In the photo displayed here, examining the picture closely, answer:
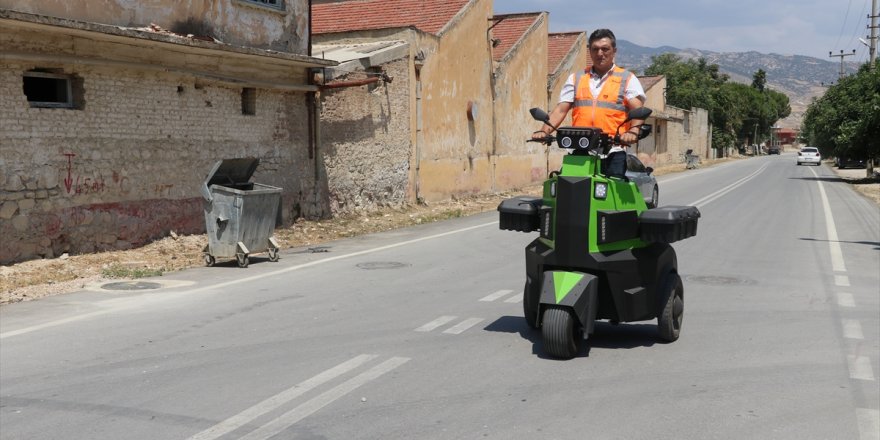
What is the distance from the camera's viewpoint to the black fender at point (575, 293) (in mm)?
6000

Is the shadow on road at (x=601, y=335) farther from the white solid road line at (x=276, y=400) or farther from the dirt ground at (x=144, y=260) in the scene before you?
the dirt ground at (x=144, y=260)

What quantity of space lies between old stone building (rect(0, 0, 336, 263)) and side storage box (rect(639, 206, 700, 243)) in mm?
8156

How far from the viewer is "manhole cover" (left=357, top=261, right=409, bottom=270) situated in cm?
1155

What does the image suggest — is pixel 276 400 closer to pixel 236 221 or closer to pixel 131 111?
pixel 236 221

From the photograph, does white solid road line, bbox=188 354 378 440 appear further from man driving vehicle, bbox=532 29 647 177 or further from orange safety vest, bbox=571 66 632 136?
orange safety vest, bbox=571 66 632 136

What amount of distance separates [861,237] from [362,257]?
999 cm

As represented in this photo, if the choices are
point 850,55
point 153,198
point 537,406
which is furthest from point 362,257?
point 850,55

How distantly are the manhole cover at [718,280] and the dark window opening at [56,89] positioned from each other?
29.6ft

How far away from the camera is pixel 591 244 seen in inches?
239

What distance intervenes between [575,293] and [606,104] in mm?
1643

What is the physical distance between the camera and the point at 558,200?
6.14 metres

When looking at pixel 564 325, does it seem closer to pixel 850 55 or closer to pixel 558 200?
pixel 558 200

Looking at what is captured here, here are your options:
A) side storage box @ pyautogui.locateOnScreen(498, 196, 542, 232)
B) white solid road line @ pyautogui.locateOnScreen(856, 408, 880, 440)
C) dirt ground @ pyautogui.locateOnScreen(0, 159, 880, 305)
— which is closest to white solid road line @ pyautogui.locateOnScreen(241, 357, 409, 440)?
side storage box @ pyautogui.locateOnScreen(498, 196, 542, 232)

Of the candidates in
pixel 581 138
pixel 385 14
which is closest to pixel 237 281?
pixel 581 138
